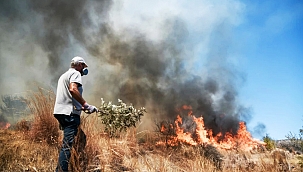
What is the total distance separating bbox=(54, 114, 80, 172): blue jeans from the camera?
3.55 m

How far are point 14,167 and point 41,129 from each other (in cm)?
131

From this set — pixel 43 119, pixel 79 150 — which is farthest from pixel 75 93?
pixel 43 119

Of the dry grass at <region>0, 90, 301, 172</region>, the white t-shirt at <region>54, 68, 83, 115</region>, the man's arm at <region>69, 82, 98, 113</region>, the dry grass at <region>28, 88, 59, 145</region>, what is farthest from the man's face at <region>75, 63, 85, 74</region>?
the dry grass at <region>28, 88, 59, 145</region>

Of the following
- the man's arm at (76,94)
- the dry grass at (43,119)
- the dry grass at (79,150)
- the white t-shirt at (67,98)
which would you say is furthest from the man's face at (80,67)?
the dry grass at (43,119)

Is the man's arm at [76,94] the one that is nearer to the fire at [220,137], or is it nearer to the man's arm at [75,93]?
the man's arm at [75,93]

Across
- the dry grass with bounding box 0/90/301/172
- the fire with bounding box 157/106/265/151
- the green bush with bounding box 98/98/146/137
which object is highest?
the fire with bounding box 157/106/265/151

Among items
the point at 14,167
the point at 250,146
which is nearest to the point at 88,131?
the point at 14,167

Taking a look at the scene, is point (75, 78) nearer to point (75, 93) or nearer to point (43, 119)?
point (75, 93)

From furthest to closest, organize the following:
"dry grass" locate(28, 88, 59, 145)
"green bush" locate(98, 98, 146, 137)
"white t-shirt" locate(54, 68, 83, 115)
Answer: "green bush" locate(98, 98, 146, 137) → "dry grass" locate(28, 88, 59, 145) → "white t-shirt" locate(54, 68, 83, 115)

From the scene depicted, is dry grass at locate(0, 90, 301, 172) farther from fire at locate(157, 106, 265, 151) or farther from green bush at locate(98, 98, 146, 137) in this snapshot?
fire at locate(157, 106, 265, 151)

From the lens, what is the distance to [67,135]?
371cm

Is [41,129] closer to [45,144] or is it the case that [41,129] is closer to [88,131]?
[45,144]

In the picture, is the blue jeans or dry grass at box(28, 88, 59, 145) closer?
the blue jeans

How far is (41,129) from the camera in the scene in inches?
212
